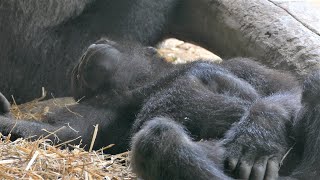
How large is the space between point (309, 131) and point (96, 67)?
121 cm

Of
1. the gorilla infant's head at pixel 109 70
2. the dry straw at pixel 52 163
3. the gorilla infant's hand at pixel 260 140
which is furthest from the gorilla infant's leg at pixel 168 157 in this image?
the gorilla infant's head at pixel 109 70

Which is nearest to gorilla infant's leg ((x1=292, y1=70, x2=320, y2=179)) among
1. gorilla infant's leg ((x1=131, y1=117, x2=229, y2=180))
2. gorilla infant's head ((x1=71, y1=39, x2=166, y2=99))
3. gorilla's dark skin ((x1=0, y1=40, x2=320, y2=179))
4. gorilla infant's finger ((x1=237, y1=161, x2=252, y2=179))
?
gorilla's dark skin ((x1=0, y1=40, x2=320, y2=179))

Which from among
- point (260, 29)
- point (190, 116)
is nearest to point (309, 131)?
point (190, 116)

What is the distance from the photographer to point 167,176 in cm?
257

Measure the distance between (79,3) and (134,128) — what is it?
1246 mm

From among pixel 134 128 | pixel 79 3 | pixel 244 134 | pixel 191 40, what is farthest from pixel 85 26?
pixel 244 134

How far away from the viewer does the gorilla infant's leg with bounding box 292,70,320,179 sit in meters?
2.73

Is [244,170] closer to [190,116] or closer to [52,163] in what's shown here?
[190,116]

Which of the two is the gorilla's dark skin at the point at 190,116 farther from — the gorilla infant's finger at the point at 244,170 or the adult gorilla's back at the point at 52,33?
the adult gorilla's back at the point at 52,33

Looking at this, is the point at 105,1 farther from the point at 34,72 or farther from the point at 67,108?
the point at 67,108

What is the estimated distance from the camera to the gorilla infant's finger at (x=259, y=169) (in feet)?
8.72

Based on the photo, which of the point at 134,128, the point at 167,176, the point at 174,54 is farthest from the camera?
the point at 174,54

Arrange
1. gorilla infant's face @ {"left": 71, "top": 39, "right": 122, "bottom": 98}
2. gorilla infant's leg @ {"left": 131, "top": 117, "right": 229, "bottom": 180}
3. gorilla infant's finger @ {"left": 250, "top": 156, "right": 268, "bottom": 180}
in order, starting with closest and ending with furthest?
1. gorilla infant's leg @ {"left": 131, "top": 117, "right": 229, "bottom": 180}
2. gorilla infant's finger @ {"left": 250, "top": 156, "right": 268, "bottom": 180}
3. gorilla infant's face @ {"left": 71, "top": 39, "right": 122, "bottom": 98}

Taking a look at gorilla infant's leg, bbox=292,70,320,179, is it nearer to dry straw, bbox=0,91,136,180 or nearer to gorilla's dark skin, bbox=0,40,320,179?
gorilla's dark skin, bbox=0,40,320,179
